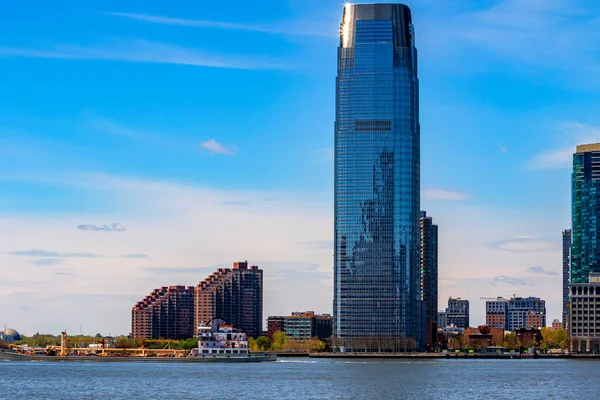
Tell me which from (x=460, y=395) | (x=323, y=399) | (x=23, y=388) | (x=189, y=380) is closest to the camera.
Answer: (x=323, y=399)

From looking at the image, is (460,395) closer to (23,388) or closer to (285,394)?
(285,394)

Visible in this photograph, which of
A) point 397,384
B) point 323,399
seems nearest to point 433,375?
point 397,384

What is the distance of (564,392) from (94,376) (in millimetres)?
79747

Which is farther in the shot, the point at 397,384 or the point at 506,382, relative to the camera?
the point at 506,382

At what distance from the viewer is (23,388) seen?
509 feet

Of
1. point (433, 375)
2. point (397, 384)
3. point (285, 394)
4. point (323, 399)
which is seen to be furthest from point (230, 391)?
point (433, 375)

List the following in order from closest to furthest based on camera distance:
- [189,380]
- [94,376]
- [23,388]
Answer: [23,388]
[189,380]
[94,376]

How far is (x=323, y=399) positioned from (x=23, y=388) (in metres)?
45.1

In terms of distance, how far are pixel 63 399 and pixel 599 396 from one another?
63.9 metres

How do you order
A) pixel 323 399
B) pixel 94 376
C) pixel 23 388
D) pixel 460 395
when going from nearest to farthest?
pixel 323 399, pixel 460 395, pixel 23 388, pixel 94 376

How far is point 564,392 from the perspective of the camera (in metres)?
151

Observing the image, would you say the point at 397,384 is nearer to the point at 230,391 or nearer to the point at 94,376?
the point at 230,391

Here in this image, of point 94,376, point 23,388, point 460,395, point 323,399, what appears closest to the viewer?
point 323,399

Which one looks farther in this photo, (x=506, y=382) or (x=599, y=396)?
(x=506, y=382)
